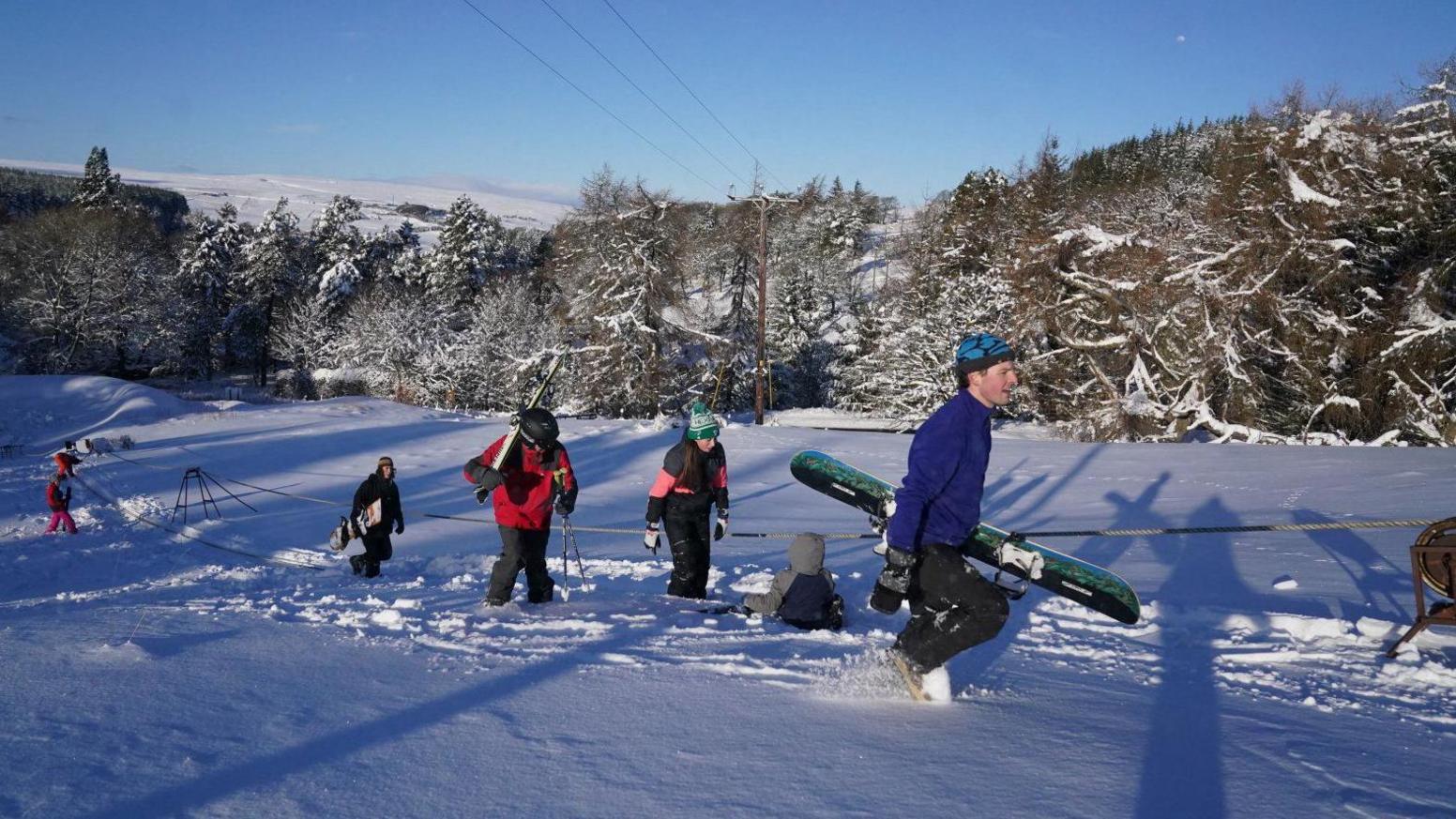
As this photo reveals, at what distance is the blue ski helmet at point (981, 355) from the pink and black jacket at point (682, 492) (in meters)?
3.66

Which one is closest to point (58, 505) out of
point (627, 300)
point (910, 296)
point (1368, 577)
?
point (1368, 577)

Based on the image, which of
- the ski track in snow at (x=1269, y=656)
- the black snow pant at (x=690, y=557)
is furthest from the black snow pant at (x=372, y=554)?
the ski track in snow at (x=1269, y=656)

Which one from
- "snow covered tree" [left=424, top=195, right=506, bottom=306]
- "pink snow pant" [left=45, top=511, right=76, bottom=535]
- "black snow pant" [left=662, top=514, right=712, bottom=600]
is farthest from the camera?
"snow covered tree" [left=424, top=195, right=506, bottom=306]

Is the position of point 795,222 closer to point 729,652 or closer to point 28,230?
point 28,230

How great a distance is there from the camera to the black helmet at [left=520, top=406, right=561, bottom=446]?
7.38 meters

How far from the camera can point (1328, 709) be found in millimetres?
4648

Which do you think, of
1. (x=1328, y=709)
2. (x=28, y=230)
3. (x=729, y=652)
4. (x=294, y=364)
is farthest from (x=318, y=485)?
(x=28, y=230)

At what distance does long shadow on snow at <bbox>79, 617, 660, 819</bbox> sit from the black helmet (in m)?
2.50

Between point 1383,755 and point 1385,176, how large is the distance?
2464 centimetres

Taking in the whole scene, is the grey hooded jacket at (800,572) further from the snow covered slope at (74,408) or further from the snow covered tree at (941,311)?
the snow covered tree at (941,311)

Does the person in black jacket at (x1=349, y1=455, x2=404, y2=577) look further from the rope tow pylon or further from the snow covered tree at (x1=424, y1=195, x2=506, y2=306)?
the snow covered tree at (x1=424, y1=195, x2=506, y2=306)

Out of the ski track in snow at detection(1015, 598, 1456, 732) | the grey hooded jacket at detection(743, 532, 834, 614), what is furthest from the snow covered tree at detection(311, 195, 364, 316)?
the ski track in snow at detection(1015, 598, 1456, 732)

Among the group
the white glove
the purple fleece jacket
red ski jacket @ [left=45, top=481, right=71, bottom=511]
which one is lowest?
red ski jacket @ [left=45, top=481, right=71, bottom=511]

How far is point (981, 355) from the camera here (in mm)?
4434
